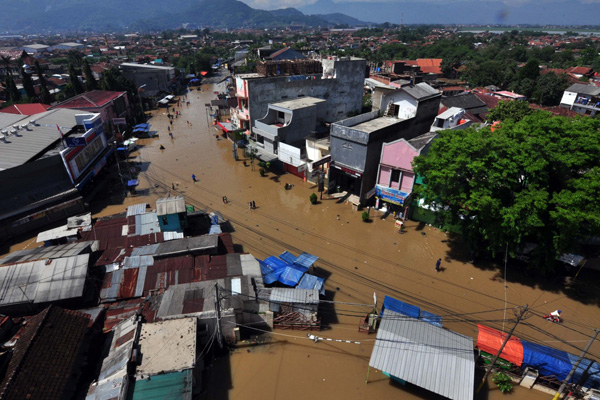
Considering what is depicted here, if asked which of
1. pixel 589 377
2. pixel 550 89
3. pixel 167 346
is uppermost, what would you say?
pixel 550 89

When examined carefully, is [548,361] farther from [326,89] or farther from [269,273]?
[326,89]

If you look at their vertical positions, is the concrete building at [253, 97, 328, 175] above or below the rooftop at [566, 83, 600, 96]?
below

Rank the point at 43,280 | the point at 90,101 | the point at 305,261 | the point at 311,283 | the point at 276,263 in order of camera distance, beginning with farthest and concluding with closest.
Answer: the point at 90,101
the point at 305,261
the point at 276,263
the point at 311,283
the point at 43,280

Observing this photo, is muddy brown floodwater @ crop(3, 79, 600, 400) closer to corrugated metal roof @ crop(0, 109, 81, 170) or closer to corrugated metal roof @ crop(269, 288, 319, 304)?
corrugated metal roof @ crop(269, 288, 319, 304)

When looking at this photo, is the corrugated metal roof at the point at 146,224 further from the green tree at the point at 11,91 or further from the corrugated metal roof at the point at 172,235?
the green tree at the point at 11,91

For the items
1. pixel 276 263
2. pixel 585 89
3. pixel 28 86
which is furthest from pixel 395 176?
pixel 28 86

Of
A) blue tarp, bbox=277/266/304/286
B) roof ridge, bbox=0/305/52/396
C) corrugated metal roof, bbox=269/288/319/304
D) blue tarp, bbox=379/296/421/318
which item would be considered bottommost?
blue tarp, bbox=277/266/304/286

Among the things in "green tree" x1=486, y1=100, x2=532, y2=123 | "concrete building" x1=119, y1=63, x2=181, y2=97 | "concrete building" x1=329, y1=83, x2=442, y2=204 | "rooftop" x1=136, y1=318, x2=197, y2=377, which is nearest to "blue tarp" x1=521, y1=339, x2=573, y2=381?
"rooftop" x1=136, y1=318, x2=197, y2=377
